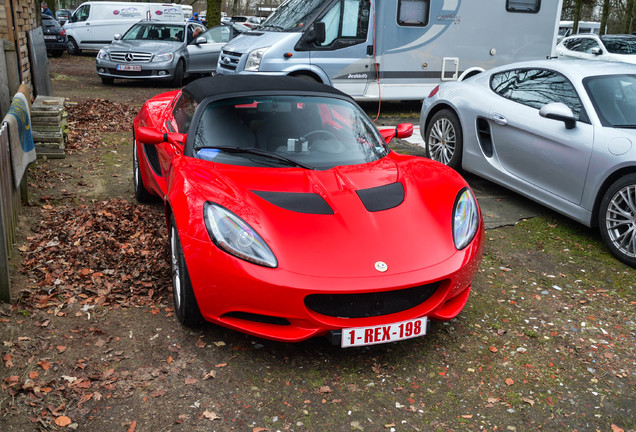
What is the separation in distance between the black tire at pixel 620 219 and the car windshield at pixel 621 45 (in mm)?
14205

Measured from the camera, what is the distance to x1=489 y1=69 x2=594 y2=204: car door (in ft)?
17.8

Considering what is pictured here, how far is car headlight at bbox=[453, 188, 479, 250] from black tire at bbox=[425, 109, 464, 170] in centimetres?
298

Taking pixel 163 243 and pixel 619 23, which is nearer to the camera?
pixel 163 243

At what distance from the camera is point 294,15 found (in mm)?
11664

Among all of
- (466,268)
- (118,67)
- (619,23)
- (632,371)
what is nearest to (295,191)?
(466,268)

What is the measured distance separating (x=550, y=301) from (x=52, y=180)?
213 inches

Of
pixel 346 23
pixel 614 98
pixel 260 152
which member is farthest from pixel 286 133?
pixel 346 23

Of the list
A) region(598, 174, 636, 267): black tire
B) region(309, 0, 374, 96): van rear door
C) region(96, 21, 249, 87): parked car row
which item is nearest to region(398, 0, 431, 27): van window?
region(309, 0, 374, 96): van rear door

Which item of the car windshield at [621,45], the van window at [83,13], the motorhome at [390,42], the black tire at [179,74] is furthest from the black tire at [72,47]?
the car windshield at [621,45]

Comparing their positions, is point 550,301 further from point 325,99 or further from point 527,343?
point 325,99

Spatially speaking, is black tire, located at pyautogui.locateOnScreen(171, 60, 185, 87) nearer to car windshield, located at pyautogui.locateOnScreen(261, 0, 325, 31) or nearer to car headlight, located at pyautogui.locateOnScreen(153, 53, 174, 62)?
car headlight, located at pyautogui.locateOnScreen(153, 53, 174, 62)

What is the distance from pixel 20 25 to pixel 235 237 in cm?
797

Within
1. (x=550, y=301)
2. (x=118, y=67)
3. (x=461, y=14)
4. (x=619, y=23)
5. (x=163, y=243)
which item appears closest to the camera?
(x=550, y=301)

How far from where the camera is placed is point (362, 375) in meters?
3.42
